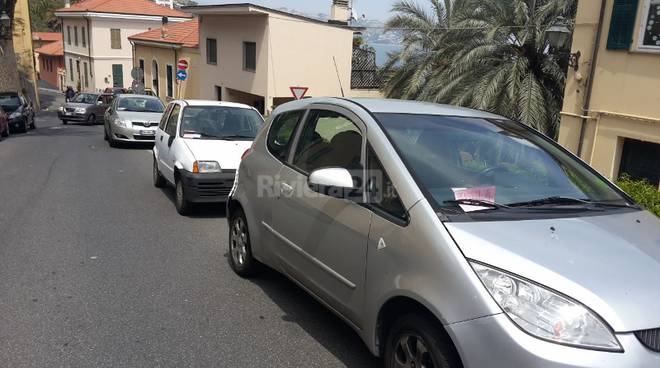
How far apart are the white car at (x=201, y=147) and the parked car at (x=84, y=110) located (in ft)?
65.2

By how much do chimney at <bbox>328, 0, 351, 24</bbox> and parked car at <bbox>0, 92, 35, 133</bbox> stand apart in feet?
47.1

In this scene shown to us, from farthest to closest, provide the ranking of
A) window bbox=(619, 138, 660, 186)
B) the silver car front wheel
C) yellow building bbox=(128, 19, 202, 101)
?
1. yellow building bbox=(128, 19, 202, 101)
2. window bbox=(619, 138, 660, 186)
3. the silver car front wheel

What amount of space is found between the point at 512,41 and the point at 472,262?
11.1 metres

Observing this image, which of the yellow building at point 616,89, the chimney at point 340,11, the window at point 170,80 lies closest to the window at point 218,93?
the chimney at point 340,11

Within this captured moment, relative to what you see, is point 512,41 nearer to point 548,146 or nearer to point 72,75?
point 548,146

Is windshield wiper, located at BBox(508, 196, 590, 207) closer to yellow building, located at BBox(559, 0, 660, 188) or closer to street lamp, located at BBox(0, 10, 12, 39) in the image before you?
yellow building, located at BBox(559, 0, 660, 188)

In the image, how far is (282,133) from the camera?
4.79 meters

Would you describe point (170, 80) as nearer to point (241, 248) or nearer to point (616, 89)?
point (616, 89)

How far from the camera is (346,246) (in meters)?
3.46

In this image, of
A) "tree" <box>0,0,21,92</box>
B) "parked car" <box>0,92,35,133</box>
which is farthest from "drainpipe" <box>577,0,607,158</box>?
"tree" <box>0,0,21,92</box>

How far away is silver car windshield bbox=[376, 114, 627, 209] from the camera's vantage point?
320 cm

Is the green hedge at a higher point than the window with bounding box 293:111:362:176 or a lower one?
lower

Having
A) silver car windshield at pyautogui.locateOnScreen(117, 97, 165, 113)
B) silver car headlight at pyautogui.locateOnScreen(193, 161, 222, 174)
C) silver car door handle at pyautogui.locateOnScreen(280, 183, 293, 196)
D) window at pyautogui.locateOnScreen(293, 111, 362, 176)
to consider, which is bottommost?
silver car windshield at pyautogui.locateOnScreen(117, 97, 165, 113)

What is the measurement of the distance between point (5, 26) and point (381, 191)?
1253 inches
